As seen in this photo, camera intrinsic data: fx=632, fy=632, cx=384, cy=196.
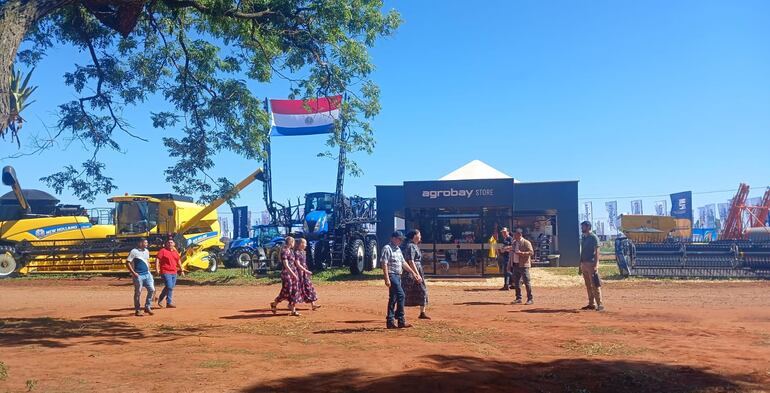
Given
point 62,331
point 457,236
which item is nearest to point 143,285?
point 62,331

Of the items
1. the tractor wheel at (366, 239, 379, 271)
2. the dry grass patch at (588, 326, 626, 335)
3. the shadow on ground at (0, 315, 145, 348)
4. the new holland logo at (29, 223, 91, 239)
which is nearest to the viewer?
the shadow on ground at (0, 315, 145, 348)

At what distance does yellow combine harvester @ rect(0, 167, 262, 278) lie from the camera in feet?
81.9

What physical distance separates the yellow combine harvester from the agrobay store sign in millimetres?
8505

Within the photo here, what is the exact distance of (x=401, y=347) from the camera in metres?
9.09

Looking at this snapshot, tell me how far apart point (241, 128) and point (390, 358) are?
20.1ft

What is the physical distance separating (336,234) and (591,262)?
12.9 metres

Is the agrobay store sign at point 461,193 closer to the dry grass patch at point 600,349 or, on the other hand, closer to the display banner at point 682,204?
the dry grass patch at point 600,349

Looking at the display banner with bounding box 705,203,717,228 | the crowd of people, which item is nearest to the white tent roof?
the crowd of people

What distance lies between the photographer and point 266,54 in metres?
12.4

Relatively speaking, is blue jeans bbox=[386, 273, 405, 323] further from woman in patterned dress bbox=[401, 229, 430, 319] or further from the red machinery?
the red machinery

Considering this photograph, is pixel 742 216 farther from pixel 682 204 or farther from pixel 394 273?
pixel 394 273

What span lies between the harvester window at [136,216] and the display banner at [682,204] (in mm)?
43116

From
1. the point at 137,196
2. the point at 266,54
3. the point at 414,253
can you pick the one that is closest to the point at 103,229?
the point at 137,196

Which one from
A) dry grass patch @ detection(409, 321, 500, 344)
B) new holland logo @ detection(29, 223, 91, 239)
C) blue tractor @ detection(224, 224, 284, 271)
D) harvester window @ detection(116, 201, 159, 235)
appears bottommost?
dry grass patch @ detection(409, 321, 500, 344)
